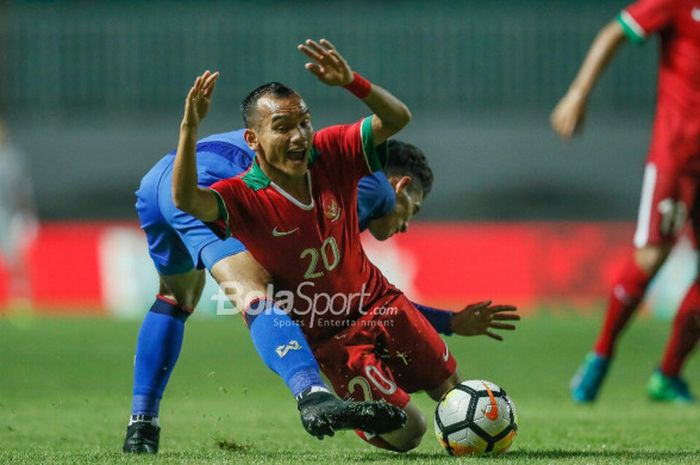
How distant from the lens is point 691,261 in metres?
14.2

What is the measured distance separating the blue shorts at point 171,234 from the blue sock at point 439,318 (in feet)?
3.57

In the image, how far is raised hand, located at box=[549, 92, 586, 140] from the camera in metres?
6.68

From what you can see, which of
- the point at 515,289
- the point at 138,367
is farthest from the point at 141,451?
the point at 515,289

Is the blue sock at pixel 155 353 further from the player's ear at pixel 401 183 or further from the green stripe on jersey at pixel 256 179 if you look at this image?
the player's ear at pixel 401 183

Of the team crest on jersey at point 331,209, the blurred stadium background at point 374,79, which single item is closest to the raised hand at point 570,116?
the team crest on jersey at point 331,209

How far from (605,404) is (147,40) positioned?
10.5m

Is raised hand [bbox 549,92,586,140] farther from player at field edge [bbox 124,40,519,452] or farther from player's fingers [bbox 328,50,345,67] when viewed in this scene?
player's fingers [bbox 328,50,345,67]

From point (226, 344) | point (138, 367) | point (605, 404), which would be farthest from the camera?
point (226, 344)

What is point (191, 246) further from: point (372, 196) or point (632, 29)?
point (632, 29)

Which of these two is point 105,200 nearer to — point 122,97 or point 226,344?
point 122,97

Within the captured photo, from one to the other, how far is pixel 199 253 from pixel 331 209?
59 centimetres

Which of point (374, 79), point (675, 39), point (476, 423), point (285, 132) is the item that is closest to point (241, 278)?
point (285, 132)

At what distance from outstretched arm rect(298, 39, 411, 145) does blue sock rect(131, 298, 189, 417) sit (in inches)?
53.2

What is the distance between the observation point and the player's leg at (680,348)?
27.1 feet
